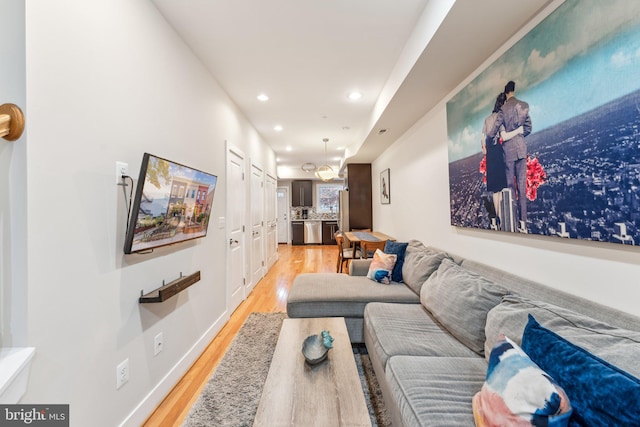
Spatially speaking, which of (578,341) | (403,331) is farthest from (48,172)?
(578,341)

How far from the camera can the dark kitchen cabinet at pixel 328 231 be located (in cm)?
914

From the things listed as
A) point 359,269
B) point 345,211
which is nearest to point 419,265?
point 359,269

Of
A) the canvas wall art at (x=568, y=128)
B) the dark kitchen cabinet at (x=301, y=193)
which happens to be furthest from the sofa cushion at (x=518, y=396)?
the dark kitchen cabinet at (x=301, y=193)

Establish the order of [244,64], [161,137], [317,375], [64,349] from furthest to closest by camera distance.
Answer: [244,64]
[161,137]
[317,375]
[64,349]

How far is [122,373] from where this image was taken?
1.47m

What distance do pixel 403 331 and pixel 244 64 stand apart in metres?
2.70

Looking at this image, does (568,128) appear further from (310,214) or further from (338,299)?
(310,214)

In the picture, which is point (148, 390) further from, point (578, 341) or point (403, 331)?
point (578, 341)

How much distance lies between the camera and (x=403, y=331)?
5.73 feet

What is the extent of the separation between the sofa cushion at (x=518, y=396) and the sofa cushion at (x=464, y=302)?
52 centimetres

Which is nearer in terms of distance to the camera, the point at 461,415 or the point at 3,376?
the point at 3,376

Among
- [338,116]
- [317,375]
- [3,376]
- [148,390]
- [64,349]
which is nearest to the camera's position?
[3,376]

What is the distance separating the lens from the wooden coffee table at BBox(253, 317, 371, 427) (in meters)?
1.03

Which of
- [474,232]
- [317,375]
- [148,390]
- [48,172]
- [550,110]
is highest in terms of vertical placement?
[550,110]
